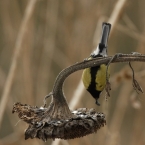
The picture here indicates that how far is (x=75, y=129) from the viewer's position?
0.57 metres

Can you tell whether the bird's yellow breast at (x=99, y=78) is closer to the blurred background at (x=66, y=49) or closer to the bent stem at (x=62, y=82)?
the bent stem at (x=62, y=82)

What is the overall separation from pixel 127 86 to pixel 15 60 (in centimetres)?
51

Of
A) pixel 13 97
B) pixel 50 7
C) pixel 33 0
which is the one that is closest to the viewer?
pixel 33 0

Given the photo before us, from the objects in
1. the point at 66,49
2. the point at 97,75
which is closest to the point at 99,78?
the point at 97,75

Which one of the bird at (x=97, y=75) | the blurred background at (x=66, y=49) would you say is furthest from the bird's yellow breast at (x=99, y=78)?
the blurred background at (x=66, y=49)

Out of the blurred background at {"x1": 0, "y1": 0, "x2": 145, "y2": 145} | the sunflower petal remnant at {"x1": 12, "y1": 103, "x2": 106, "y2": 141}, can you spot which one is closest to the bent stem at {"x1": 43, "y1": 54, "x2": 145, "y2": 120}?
the sunflower petal remnant at {"x1": 12, "y1": 103, "x2": 106, "y2": 141}

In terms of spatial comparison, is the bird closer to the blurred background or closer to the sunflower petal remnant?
the sunflower petal remnant

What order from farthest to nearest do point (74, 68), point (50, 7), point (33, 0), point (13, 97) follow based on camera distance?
point (13, 97), point (50, 7), point (33, 0), point (74, 68)

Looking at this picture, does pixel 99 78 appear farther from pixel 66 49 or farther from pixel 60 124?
pixel 66 49

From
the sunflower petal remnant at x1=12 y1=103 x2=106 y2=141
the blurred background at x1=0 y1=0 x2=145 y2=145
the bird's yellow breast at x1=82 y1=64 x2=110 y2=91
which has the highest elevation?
the blurred background at x1=0 y1=0 x2=145 y2=145

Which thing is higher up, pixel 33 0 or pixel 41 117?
pixel 33 0

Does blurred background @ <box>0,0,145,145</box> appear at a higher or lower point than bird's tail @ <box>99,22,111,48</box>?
higher

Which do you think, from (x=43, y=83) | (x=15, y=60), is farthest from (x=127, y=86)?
(x=15, y=60)

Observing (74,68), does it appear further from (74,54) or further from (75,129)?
(74,54)
